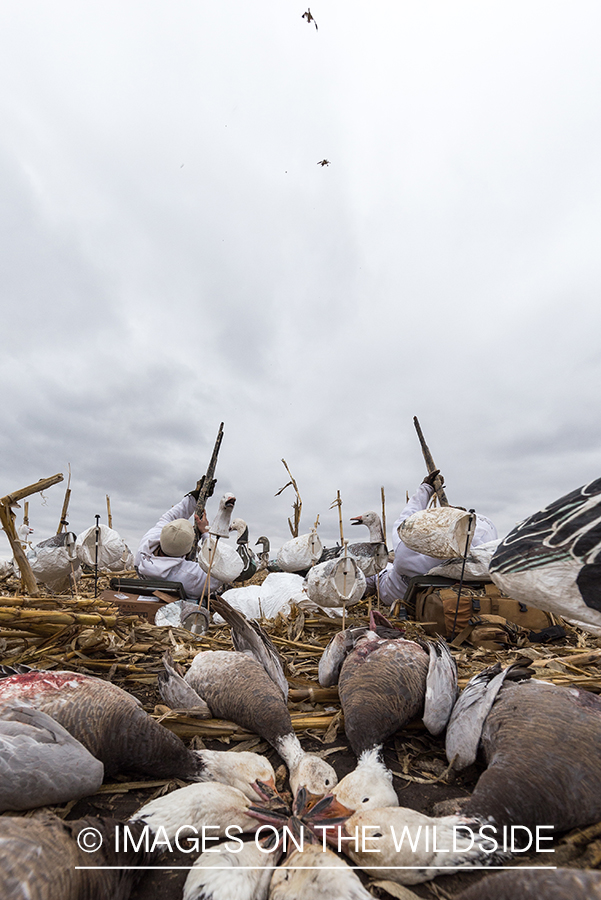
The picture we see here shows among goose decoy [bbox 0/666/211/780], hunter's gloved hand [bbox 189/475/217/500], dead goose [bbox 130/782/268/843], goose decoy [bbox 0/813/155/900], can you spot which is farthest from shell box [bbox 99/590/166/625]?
goose decoy [bbox 0/813/155/900]

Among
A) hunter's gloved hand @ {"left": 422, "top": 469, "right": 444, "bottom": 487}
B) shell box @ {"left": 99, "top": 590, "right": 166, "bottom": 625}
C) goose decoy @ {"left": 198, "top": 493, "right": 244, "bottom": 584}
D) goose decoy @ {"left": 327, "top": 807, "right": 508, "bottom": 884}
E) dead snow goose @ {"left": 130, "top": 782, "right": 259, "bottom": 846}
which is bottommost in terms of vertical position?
goose decoy @ {"left": 327, "top": 807, "right": 508, "bottom": 884}

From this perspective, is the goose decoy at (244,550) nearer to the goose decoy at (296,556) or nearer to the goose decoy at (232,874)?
the goose decoy at (296,556)

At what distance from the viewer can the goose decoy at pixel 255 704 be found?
1.56 m

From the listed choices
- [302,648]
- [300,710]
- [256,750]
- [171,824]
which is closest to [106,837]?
[171,824]

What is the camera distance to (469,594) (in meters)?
4.13

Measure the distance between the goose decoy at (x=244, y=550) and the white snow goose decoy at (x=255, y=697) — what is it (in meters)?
5.08

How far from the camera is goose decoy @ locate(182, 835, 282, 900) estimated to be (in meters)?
1.02

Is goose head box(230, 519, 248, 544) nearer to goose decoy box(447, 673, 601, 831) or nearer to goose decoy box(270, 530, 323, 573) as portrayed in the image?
goose decoy box(270, 530, 323, 573)

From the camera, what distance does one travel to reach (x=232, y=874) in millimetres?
1058

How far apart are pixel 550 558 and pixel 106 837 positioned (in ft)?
4.75

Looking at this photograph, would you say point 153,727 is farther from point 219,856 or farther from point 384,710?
point 384,710

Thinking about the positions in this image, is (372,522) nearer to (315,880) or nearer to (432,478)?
(432,478)

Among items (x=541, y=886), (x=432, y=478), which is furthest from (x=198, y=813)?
(x=432, y=478)

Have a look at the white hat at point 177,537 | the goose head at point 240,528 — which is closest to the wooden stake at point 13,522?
the white hat at point 177,537
